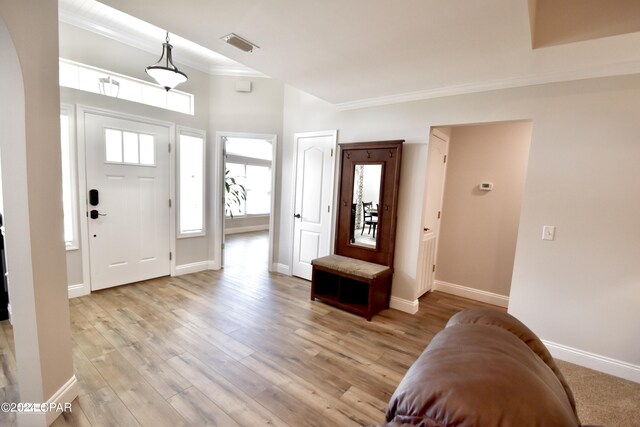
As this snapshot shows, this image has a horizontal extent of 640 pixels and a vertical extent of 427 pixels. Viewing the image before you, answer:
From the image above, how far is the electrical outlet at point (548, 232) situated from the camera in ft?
8.34

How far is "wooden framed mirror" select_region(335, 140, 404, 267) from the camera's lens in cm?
333

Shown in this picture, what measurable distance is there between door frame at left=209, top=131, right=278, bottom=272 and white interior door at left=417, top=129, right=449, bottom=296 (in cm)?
232

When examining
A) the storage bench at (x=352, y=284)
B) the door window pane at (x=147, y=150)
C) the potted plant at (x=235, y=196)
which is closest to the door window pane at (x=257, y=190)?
the potted plant at (x=235, y=196)

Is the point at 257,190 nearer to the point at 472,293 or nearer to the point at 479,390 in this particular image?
the point at 472,293

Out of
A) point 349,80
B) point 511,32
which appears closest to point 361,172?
point 349,80

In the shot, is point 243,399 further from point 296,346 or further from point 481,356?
point 481,356

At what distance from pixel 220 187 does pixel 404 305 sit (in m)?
3.17

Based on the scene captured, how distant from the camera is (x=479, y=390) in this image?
2.15 ft

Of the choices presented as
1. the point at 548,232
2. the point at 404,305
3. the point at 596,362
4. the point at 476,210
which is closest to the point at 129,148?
the point at 404,305

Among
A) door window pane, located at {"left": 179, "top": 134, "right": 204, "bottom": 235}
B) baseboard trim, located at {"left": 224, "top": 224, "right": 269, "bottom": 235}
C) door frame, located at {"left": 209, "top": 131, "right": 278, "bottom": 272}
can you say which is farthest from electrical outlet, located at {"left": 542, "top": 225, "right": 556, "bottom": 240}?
baseboard trim, located at {"left": 224, "top": 224, "right": 269, "bottom": 235}

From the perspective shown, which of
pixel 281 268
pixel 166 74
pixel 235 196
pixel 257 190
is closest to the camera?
pixel 166 74

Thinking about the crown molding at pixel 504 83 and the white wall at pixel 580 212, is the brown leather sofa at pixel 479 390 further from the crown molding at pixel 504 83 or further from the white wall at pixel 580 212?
the crown molding at pixel 504 83

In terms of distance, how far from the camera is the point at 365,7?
171cm

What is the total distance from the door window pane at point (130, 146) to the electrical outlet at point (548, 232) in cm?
465
